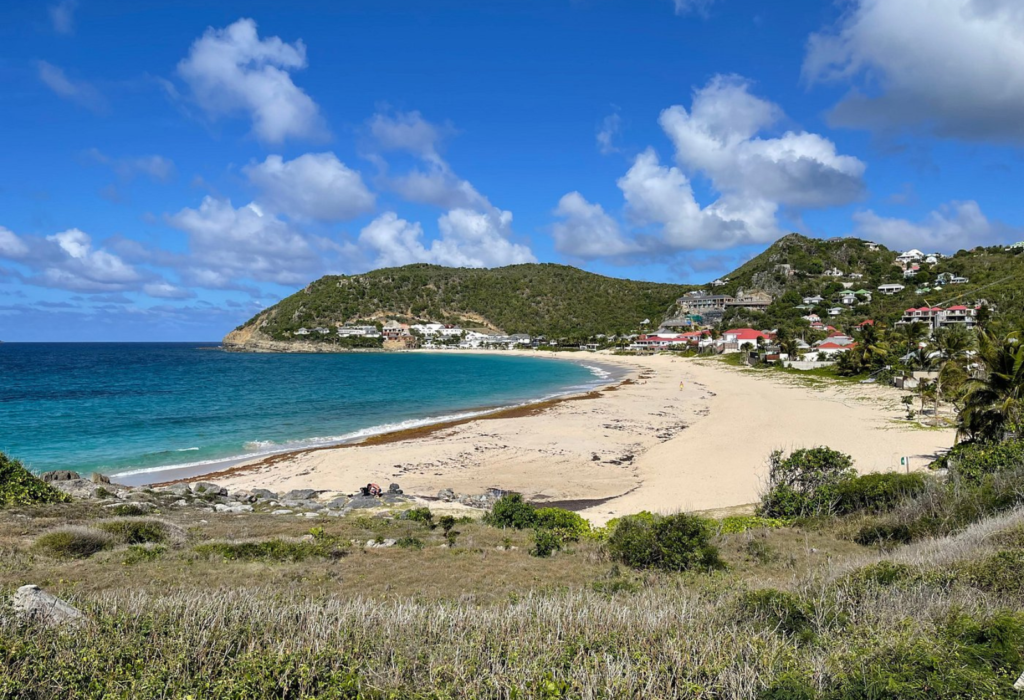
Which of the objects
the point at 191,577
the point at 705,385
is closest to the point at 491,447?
the point at 191,577

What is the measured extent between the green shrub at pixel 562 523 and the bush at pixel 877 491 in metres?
6.30

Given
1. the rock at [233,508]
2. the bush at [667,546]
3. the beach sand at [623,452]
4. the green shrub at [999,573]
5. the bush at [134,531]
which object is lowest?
the beach sand at [623,452]

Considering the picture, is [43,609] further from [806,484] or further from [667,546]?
[806,484]

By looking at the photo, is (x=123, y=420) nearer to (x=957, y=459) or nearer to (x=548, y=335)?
(x=957, y=459)

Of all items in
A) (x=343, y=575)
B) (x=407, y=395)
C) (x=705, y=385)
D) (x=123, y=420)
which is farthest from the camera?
(x=705, y=385)

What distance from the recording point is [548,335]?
136m

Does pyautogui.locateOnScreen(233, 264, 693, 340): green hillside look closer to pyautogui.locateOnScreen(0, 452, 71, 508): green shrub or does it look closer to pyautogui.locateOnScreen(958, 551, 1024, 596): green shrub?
pyautogui.locateOnScreen(0, 452, 71, 508): green shrub

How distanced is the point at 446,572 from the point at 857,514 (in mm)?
9978

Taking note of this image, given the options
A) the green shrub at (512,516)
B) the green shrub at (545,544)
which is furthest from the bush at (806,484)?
the green shrub at (545,544)

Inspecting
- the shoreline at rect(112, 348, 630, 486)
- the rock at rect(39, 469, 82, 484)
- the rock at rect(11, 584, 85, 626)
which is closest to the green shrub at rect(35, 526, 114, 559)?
the rock at rect(11, 584, 85, 626)

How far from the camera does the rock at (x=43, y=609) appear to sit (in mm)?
4777

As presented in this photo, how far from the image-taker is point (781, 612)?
575 centimetres

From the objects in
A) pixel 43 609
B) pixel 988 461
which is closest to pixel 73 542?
pixel 43 609

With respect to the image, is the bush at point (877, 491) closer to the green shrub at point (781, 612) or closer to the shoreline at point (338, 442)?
the green shrub at point (781, 612)
